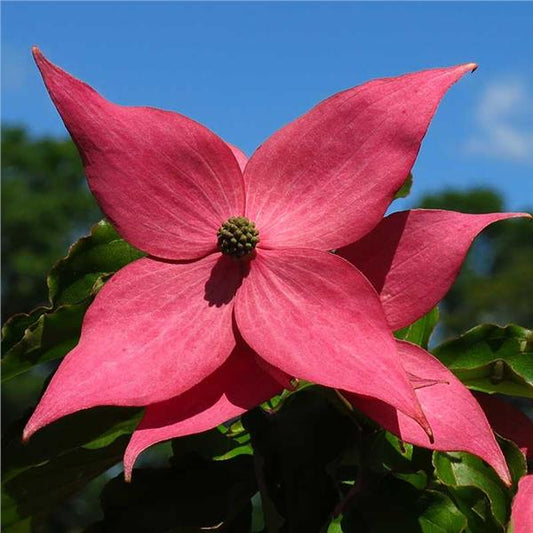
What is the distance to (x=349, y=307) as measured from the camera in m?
0.66

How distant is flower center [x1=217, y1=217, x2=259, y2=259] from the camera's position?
0.70 metres

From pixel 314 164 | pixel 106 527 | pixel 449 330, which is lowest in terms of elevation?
pixel 449 330

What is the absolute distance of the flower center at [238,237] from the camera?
70cm

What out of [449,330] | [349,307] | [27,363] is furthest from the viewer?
[449,330]

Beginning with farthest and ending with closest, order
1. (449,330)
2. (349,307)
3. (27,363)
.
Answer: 1. (449,330)
2. (27,363)
3. (349,307)

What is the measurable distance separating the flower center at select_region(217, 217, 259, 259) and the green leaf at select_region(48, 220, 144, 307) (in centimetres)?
15

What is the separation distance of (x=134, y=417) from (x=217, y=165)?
239 mm

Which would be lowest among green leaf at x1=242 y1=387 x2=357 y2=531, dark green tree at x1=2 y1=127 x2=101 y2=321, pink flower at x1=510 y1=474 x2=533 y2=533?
pink flower at x1=510 y1=474 x2=533 y2=533

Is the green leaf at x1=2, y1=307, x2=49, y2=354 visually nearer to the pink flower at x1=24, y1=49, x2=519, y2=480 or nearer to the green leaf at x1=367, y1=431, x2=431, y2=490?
the pink flower at x1=24, y1=49, x2=519, y2=480

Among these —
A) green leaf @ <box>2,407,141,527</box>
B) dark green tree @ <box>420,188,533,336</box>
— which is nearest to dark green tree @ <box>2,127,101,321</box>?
dark green tree @ <box>420,188,533,336</box>

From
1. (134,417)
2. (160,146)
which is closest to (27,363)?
(134,417)

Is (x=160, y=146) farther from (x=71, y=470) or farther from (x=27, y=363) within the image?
(x=71, y=470)

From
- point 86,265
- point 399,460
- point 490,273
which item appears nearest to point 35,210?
point 490,273

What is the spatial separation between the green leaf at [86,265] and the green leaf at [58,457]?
0.36 ft
